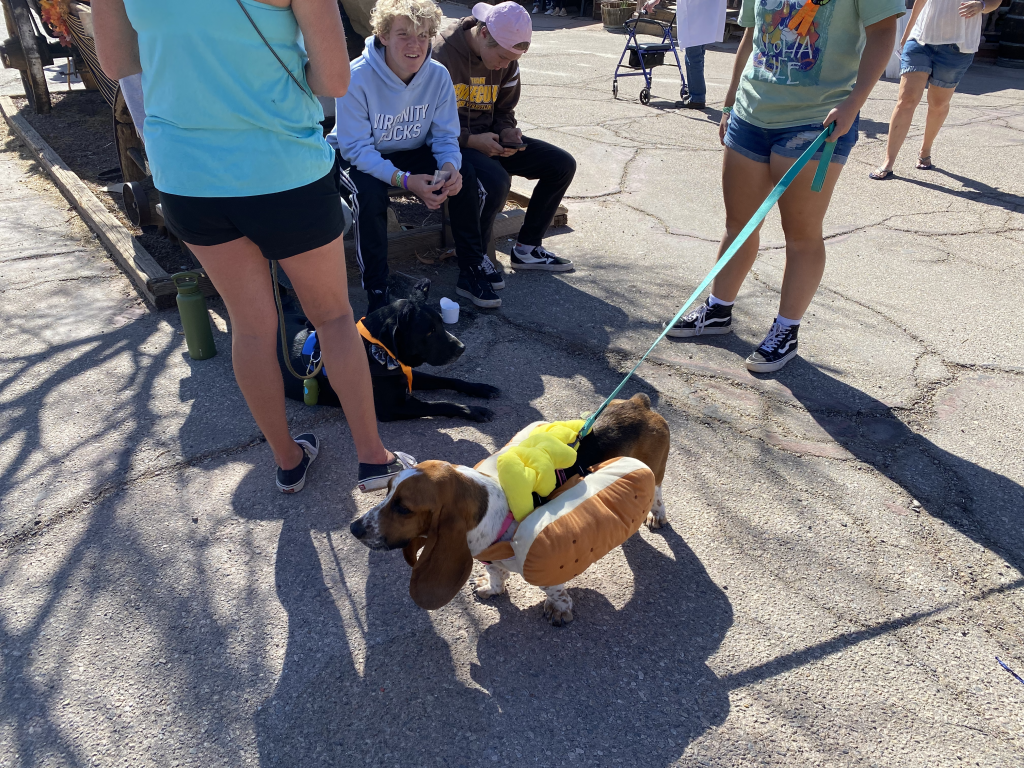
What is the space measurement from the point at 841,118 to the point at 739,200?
0.64 metres

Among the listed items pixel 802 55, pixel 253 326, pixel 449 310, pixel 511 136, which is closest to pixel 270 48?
pixel 253 326

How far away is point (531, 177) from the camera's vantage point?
15.0 feet

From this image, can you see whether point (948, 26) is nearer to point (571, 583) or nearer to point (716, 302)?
point (716, 302)

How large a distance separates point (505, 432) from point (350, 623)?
3.85 feet

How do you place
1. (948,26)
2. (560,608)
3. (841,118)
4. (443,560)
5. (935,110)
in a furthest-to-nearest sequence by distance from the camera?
(935,110)
(948,26)
(841,118)
(560,608)
(443,560)

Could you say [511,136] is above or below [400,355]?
above

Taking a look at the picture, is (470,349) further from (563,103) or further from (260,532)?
(563,103)

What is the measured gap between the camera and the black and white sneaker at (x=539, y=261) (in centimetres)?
454

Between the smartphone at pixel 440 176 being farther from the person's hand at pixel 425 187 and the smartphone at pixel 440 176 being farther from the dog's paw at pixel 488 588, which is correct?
the dog's paw at pixel 488 588

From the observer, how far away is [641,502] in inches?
79.9

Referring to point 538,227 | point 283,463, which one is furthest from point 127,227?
point 283,463

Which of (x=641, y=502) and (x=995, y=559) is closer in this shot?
(x=641, y=502)

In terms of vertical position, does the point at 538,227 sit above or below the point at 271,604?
above

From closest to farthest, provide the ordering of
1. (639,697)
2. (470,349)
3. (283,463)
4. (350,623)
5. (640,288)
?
(639,697) → (350,623) → (283,463) → (470,349) → (640,288)
